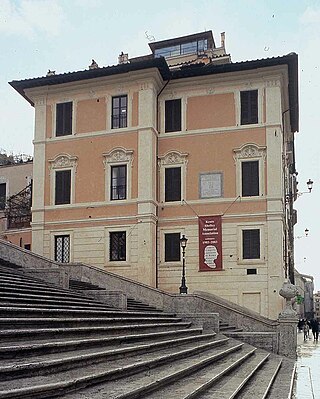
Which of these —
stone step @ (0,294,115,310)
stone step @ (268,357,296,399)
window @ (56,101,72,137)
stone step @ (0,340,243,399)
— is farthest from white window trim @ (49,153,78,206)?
stone step @ (0,340,243,399)

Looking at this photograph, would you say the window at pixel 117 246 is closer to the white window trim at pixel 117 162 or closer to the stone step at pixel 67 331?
the white window trim at pixel 117 162

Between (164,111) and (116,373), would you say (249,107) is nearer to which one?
(164,111)

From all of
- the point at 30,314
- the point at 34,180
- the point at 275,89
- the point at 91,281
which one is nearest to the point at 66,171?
the point at 34,180

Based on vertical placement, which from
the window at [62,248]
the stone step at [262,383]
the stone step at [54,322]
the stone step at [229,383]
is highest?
the window at [62,248]

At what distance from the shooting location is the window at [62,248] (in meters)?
26.6

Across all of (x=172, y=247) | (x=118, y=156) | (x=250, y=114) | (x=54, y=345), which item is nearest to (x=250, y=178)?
(x=250, y=114)

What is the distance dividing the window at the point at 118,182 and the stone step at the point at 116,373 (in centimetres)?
1444

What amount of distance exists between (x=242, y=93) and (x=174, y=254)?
786 cm

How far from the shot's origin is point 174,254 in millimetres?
25641

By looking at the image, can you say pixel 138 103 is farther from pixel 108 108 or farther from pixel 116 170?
pixel 116 170

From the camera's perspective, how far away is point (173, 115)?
26969 millimetres

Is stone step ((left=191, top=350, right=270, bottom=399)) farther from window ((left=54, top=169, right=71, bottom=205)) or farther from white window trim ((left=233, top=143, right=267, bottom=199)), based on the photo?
window ((left=54, top=169, right=71, bottom=205))

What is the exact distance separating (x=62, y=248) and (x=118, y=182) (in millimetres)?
4053

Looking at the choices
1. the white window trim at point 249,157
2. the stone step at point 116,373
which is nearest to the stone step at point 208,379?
the stone step at point 116,373
